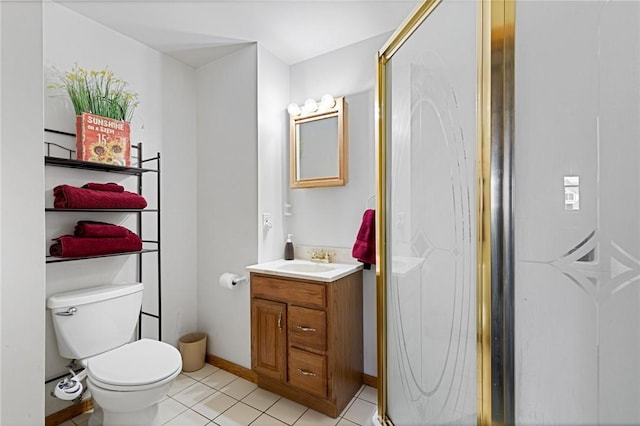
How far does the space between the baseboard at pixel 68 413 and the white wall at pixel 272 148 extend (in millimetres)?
1291

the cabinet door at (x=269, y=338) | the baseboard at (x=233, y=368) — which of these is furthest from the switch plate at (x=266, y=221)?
the baseboard at (x=233, y=368)

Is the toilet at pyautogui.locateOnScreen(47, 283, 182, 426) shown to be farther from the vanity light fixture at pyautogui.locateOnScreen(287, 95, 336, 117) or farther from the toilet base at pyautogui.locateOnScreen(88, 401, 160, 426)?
the vanity light fixture at pyautogui.locateOnScreen(287, 95, 336, 117)

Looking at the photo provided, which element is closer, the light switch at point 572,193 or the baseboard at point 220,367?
the light switch at point 572,193

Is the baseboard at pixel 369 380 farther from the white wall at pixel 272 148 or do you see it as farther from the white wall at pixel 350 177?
the white wall at pixel 272 148

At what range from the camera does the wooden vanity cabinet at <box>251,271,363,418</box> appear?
1654 mm

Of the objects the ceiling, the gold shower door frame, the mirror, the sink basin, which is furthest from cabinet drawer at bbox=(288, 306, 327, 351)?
the ceiling

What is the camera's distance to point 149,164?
6.98 ft

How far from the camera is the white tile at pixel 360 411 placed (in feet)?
5.45

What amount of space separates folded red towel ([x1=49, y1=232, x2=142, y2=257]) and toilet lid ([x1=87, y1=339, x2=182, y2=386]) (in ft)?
1.77

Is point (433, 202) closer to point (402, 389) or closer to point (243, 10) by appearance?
point (402, 389)

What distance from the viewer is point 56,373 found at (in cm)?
161

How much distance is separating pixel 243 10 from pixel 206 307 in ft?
6.91

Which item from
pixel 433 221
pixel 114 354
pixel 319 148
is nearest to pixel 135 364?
pixel 114 354

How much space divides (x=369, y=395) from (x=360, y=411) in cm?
18
